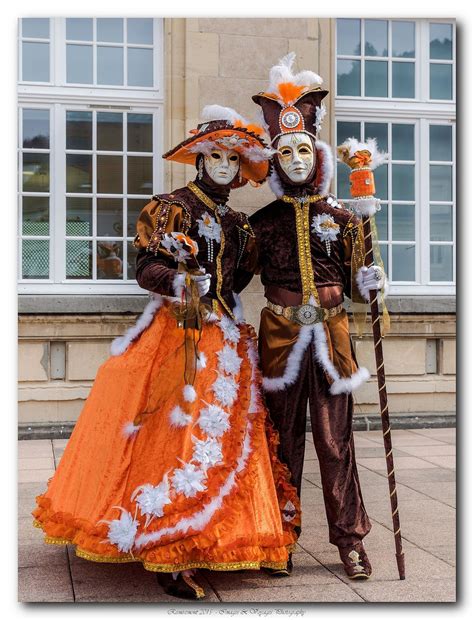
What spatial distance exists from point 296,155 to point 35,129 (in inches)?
147

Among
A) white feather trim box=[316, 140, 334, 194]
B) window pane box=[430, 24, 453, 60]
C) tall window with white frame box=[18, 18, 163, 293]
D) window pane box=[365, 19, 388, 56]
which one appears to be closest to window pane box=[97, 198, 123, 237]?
tall window with white frame box=[18, 18, 163, 293]

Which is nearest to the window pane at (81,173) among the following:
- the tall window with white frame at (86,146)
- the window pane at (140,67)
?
the tall window with white frame at (86,146)

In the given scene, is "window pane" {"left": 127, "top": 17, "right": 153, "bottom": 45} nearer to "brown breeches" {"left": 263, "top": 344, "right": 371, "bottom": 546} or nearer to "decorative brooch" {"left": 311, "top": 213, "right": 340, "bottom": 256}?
"decorative brooch" {"left": 311, "top": 213, "right": 340, "bottom": 256}

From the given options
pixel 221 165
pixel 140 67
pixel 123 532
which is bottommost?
pixel 123 532

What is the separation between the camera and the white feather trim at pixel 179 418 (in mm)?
3271

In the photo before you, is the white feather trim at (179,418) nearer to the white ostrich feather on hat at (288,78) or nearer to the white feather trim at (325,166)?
the white feather trim at (325,166)

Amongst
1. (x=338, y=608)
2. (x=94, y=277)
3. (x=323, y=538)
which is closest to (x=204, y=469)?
(x=338, y=608)

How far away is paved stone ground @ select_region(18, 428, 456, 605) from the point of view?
10.7ft

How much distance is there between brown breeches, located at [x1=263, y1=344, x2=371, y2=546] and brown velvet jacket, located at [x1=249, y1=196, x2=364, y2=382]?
0.36 feet

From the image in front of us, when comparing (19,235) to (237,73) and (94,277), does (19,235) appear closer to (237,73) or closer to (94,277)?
(94,277)

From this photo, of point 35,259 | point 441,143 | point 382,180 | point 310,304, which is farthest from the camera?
point 441,143

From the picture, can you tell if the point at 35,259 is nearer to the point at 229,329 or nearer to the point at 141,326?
the point at 141,326

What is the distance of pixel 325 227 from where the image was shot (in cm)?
364

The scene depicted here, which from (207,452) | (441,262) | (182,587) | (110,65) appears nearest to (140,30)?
(110,65)
